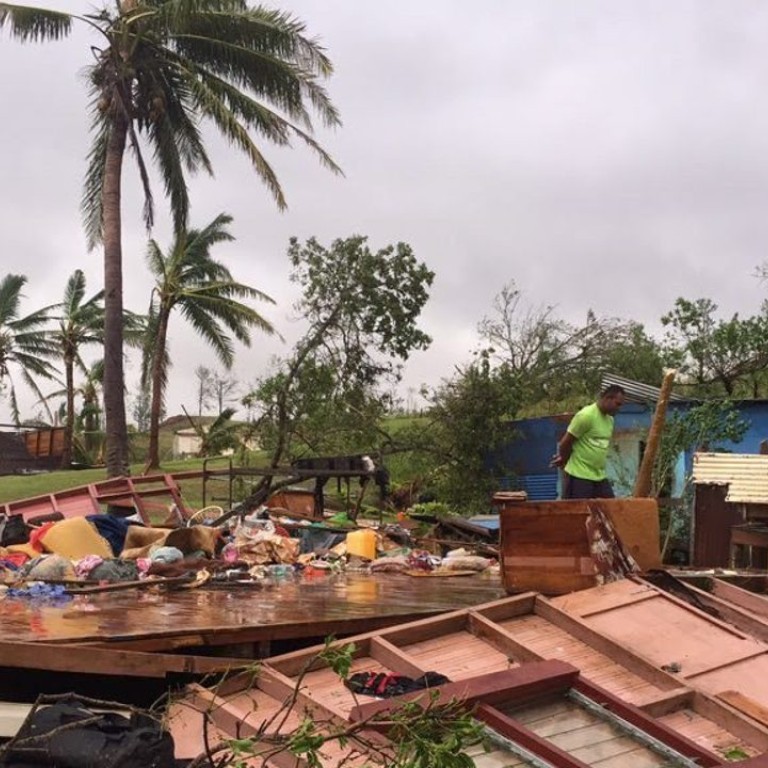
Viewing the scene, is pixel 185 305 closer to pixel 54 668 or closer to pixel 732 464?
pixel 732 464

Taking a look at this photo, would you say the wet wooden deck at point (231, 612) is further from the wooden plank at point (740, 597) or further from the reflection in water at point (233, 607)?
the wooden plank at point (740, 597)

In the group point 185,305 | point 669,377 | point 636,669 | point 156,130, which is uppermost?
point 156,130

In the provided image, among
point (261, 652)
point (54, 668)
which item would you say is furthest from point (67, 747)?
point (261, 652)

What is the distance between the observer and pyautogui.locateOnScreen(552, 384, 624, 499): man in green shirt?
25.4 feet

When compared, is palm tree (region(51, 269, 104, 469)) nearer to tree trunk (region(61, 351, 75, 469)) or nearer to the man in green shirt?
tree trunk (region(61, 351, 75, 469))

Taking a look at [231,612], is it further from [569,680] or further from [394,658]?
[569,680]

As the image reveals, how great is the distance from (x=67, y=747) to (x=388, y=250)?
15.3 meters

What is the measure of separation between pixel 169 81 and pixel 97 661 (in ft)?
47.2

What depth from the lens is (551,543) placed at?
6.35m

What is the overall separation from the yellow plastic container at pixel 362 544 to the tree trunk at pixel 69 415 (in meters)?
18.8

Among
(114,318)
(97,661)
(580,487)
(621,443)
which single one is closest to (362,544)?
(580,487)

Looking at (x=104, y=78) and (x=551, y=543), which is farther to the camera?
(x=104, y=78)

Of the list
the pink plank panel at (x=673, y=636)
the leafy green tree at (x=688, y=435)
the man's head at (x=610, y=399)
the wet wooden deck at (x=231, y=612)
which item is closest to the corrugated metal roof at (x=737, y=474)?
the leafy green tree at (x=688, y=435)

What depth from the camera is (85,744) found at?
3.61m
